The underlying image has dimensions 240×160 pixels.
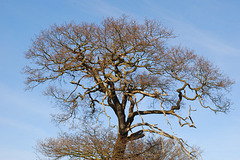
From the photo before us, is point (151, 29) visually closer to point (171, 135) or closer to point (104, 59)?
point (104, 59)

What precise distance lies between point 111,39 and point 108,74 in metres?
1.49

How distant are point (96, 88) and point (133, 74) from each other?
173cm

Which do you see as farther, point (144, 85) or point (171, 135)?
point (144, 85)

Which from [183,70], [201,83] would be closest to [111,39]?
[183,70]

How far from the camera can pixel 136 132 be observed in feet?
46.1

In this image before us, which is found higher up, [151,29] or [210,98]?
[151,29]

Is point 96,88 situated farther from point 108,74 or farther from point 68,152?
point 68,152

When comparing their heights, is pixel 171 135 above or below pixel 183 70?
below

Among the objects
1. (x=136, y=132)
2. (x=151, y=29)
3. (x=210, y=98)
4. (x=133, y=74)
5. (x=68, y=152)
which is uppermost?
(x=151, y=29)

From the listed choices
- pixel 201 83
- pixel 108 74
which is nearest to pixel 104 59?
pixel 108 74

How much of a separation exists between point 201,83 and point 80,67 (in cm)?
525

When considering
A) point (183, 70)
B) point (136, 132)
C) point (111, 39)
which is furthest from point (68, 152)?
point (183, 70)

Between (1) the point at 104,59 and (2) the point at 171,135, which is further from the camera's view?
(1) the point at 104,59

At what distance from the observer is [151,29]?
14156 millimetres
